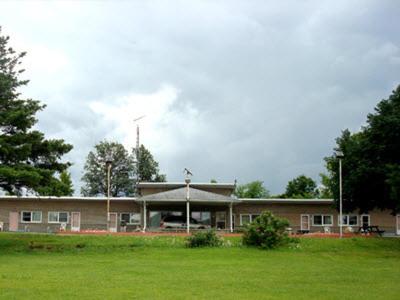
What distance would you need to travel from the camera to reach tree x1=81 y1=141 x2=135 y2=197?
3868 inches

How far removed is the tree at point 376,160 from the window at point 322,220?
14160mm

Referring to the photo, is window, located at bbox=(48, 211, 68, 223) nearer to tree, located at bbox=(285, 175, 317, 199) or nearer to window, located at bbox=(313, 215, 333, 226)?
window, located at bbox=(313, 215, 333, 226)

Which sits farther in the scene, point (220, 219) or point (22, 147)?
point (220, 219)

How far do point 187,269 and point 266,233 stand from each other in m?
12.5

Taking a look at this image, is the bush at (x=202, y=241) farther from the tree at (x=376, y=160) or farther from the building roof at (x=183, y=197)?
the building roof at (x=183, y=197)

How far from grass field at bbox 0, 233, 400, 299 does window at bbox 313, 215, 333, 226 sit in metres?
18.8

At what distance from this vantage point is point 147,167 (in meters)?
102

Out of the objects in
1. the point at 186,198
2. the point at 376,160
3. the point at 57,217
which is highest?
the point at 376,160

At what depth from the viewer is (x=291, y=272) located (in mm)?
23250

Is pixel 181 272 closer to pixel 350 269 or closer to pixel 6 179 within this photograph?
pixel 350 269

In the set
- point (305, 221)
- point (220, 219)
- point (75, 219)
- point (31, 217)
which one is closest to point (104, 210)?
point (75, 219)

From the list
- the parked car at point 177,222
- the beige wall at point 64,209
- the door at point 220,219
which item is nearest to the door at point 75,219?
the beige wall at point 64,209

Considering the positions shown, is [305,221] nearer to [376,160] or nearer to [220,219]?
[220,219]

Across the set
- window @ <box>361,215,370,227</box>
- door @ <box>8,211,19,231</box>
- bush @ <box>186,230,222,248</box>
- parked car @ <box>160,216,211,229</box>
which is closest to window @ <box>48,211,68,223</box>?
door @ <box>8,211,19,231</box>
